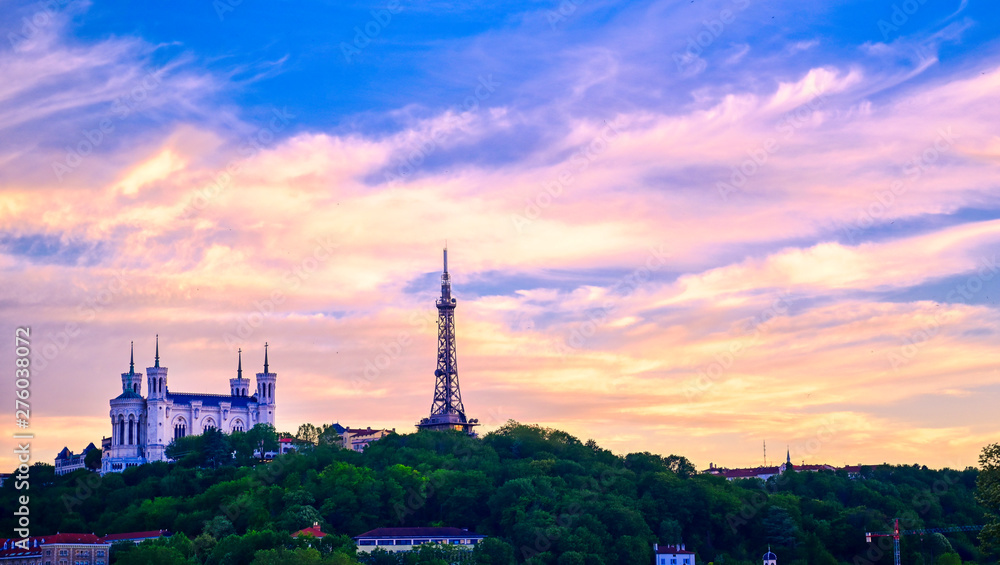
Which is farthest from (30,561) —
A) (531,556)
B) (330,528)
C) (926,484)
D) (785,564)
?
(926,484)

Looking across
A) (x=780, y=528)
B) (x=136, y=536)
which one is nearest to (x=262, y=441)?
(x=136, y=536)

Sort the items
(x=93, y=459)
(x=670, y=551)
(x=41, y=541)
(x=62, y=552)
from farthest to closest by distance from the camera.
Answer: (x=93, y=459) → (x=41, y=541) → (x=62, y=552) → (x=670, y=551)

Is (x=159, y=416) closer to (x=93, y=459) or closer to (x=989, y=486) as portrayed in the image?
(x=93, y=459)

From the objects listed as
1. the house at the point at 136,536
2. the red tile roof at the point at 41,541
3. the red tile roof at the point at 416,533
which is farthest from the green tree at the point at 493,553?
the red tile roof at the point at 41,541

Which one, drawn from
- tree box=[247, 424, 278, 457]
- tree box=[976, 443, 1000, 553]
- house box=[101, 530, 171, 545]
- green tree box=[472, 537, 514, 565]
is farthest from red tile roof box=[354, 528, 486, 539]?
tree box=[976, 443, 1000, 553]

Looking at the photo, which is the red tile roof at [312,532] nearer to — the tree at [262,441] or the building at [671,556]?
the building at [671,556]

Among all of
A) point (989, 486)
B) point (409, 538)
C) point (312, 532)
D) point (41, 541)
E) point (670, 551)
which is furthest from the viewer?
point (41, 541)
